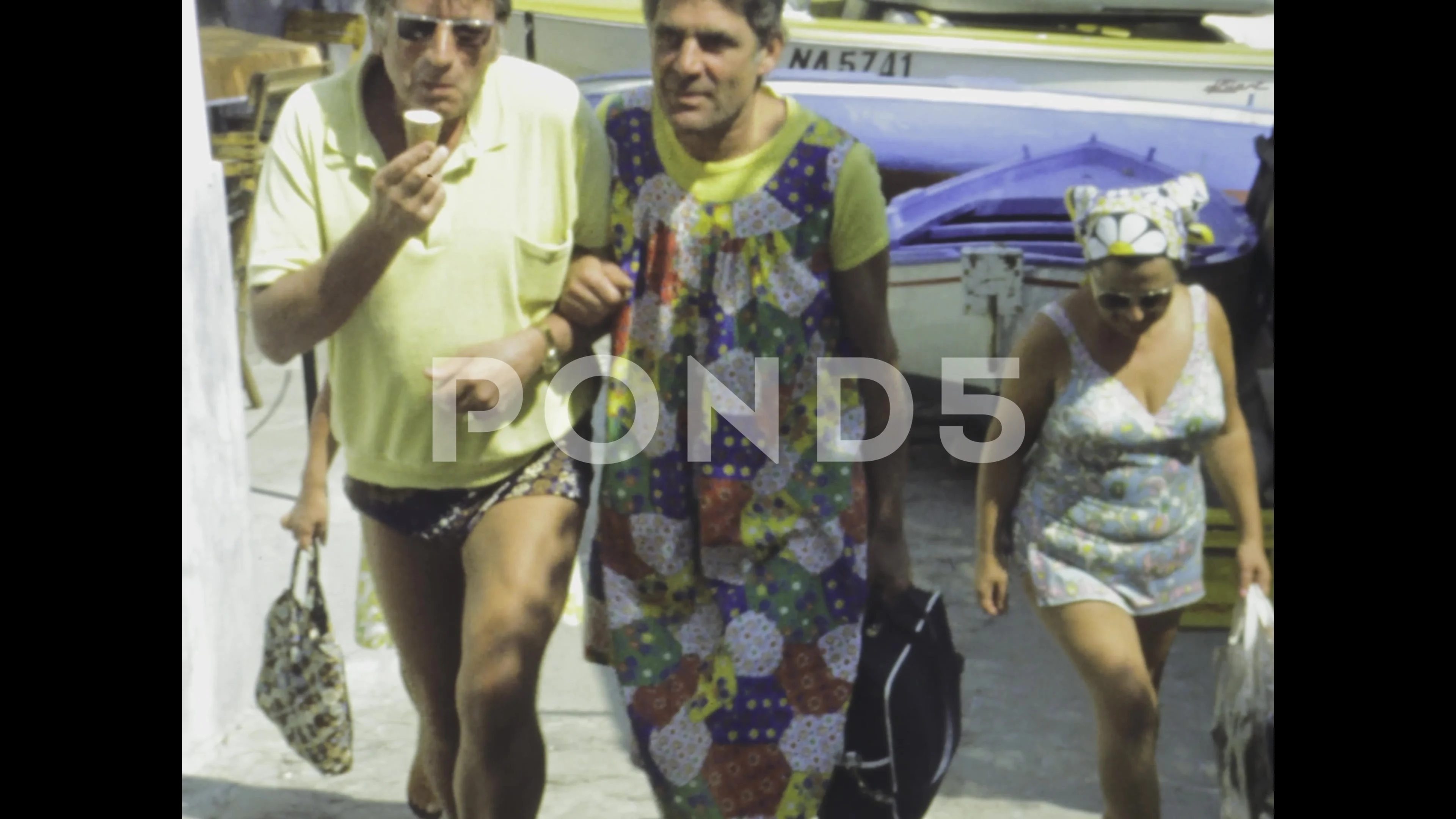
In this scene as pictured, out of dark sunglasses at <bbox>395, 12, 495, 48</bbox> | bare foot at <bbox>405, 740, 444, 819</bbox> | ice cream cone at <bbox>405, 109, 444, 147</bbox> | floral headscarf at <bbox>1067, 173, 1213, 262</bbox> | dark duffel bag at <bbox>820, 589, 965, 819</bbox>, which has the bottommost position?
bare foot at <bbox>405, 740, 444, 819</bbox>

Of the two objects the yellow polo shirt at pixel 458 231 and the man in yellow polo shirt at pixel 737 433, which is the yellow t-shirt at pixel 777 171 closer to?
the man in yellow polo shirt at pixel 737 433

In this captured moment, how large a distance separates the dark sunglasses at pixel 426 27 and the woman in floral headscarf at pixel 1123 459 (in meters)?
1.23

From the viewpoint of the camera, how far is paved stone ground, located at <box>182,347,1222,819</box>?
3.29 meters

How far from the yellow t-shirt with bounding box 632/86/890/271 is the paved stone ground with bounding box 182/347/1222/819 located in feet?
1.59

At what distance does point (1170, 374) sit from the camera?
10.6 ft

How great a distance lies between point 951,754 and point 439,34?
171 centimetres

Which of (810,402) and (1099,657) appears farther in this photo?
(1099,657)

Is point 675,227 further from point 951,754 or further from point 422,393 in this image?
point 951,754

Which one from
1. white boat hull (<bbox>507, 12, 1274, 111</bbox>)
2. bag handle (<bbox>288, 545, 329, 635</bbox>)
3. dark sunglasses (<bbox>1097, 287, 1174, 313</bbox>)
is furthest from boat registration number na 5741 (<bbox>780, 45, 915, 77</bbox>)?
bag handle (<bbox>288, 545, 329, 635</bbox>)

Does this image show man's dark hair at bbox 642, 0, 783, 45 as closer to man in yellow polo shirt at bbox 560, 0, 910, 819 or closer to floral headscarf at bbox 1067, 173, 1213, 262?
man in yellow polo shirt at bbox 560, 0, 910, 819

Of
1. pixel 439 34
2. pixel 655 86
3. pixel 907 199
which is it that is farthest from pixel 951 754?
pixel 439 34

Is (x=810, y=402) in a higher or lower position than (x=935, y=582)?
higher

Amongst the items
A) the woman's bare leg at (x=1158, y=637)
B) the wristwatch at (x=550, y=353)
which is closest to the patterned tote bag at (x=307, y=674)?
the wristwatch at (x=550, y=353)

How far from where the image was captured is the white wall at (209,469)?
353cm
